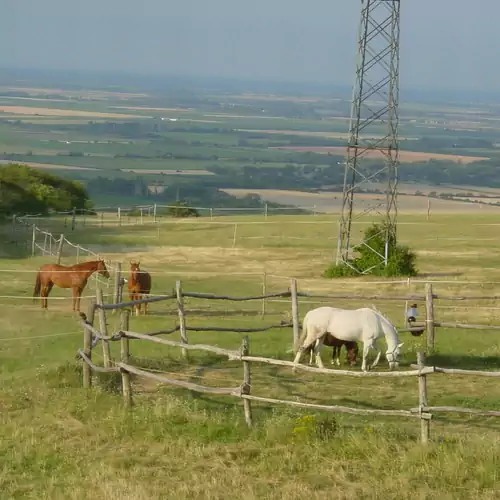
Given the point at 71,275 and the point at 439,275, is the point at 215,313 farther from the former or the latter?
the point at 439,275

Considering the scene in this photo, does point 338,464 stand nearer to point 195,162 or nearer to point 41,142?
point 195,162

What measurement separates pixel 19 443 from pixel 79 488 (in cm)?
213

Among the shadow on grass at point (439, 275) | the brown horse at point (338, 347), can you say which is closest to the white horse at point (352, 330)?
the brown horse at point (338, 347)

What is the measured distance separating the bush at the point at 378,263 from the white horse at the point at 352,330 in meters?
14.5

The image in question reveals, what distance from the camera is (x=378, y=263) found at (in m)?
32.8

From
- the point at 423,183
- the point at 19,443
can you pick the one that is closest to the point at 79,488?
the point at 19,443

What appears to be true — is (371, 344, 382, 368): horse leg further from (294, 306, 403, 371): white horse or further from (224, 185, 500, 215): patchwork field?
(224, 185, 500, 215): patchwork field

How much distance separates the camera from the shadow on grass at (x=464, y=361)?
1847cm

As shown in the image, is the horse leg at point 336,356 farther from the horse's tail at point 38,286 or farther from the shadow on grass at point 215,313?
the horse's tail at point 38,286

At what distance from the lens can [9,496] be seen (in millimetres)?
11406

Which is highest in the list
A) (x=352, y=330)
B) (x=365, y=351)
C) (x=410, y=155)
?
(x=410, y=155)

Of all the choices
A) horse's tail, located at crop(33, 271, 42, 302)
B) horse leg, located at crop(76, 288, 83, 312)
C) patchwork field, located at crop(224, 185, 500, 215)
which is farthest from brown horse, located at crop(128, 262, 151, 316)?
patchwork field, located at crop(224, 185, 500, 215)

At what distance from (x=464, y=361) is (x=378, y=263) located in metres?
14.0

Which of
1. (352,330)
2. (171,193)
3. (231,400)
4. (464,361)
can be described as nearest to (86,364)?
(231,400)
